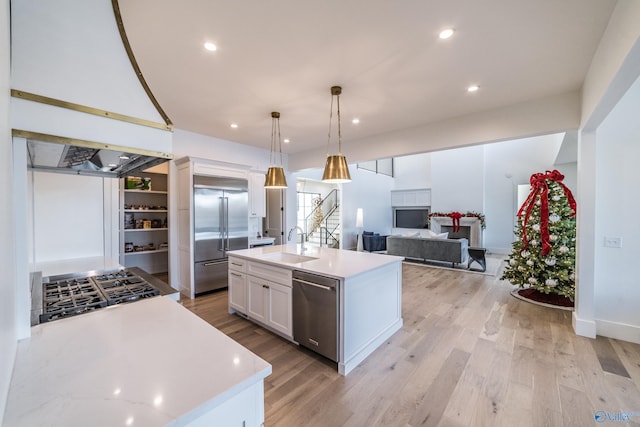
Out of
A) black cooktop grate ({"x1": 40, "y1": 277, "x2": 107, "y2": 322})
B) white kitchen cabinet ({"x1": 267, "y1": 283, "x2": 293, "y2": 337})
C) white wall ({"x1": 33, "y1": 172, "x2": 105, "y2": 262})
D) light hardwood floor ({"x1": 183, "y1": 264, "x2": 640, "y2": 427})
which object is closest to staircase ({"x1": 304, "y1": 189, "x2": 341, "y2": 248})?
light hardwood floor ({"x1": 183, "y1": 264, "x2": 640, "y2": 427})

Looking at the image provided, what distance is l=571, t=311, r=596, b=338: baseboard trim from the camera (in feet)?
9.08

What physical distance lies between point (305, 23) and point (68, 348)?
90.1 inches

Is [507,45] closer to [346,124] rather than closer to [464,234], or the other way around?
[346,124]

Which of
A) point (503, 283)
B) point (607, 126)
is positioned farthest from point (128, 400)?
point (503, 283)

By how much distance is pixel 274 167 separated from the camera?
10.6ft

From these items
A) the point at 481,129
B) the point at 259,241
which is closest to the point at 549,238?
the point at 481,129

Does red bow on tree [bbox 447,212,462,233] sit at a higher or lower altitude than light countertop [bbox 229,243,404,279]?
higher

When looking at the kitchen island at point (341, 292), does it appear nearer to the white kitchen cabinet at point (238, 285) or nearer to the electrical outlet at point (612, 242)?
the white kitchen cabinet at point (238, 285)

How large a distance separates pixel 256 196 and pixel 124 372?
14.5 feet

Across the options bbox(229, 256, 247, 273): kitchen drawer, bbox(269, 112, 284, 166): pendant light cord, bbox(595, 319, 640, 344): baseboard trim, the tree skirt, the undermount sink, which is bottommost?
the tree skirt

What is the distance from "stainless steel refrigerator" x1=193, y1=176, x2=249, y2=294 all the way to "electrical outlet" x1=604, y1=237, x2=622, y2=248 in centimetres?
488

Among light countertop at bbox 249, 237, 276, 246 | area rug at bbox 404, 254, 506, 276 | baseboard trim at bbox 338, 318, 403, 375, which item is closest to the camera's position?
baseboard trim at bbox 338, 318, 403, 375

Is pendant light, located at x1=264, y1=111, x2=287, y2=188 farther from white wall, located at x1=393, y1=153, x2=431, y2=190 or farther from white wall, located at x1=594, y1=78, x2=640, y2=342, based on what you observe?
white wall, located at x1=393, y1=153, x2=431, y2=190

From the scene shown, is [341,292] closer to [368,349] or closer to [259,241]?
[368,349]
